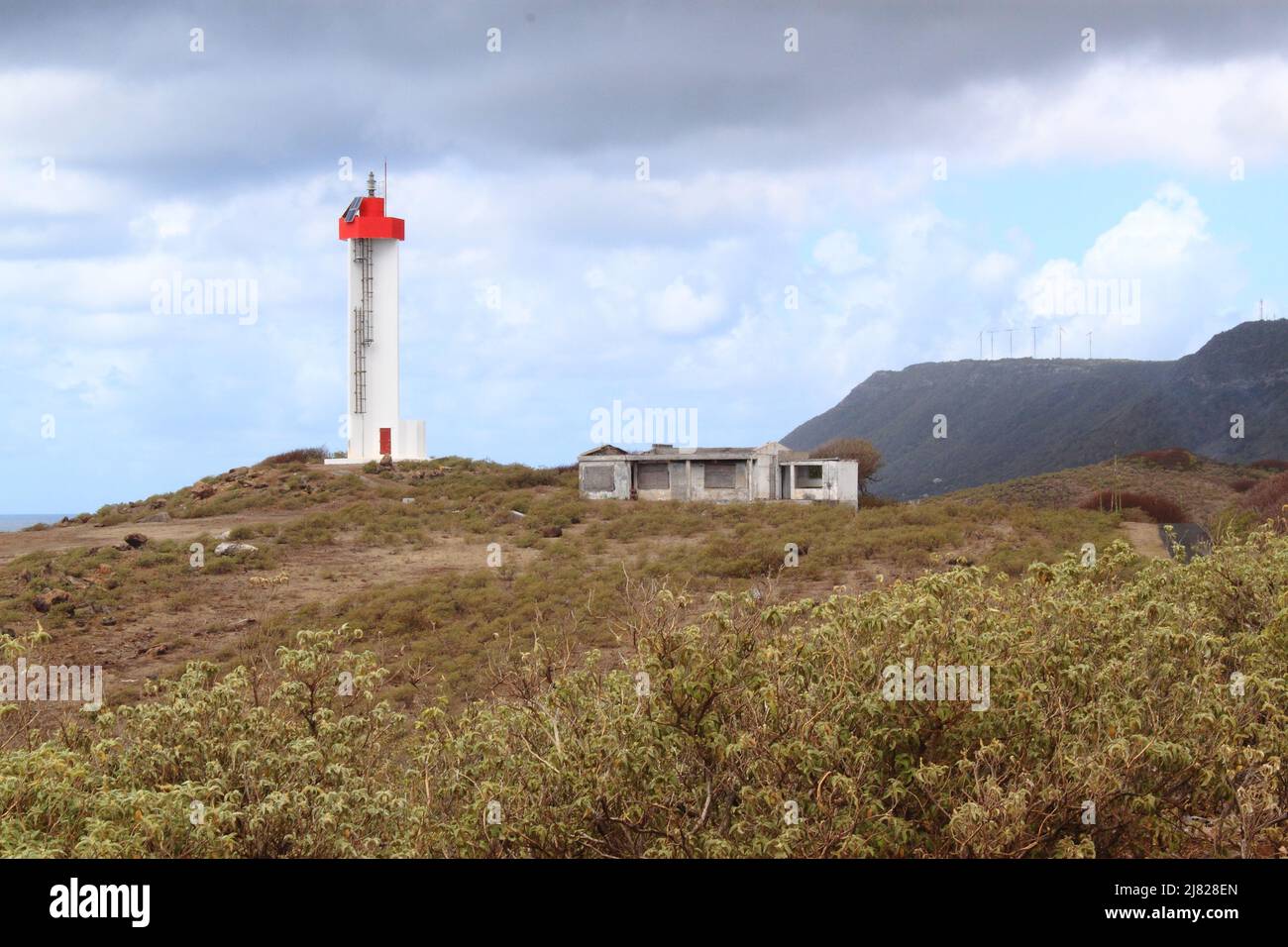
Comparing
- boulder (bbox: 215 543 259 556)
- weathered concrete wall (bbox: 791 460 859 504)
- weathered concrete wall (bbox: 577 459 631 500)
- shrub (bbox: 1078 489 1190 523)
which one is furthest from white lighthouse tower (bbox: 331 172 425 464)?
shrub (bbox: 1078 489 1190 523)

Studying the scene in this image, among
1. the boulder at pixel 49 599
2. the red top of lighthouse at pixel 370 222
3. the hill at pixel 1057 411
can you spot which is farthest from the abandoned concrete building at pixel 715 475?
the hill at pixel 1057 411

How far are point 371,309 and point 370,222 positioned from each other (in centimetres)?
351

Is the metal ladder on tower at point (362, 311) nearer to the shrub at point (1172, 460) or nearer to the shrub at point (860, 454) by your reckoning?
the shrub at point (860, 454)

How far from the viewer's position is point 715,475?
148ft

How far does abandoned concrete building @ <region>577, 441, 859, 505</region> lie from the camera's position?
44.4 m

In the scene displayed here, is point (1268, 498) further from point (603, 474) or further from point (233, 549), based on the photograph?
point (233, 549)

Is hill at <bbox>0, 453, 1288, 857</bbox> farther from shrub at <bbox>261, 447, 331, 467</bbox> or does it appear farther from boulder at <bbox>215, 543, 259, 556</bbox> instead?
shrub at <bbox>261, 447, 331, 467</bbox>

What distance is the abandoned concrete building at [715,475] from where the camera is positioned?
4438 cm

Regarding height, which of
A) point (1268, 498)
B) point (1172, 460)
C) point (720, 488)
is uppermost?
point (1172, 460)

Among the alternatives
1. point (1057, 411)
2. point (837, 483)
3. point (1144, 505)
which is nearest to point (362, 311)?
point (837, 483)

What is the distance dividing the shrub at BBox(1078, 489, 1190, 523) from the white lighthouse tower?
1106 inches

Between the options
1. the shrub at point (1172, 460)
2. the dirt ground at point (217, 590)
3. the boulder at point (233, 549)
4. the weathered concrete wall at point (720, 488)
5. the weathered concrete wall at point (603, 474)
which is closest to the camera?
the dirt ground at point (217, 590)

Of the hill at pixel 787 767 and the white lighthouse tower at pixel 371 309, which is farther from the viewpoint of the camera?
the white lighthouse tower at pixel 371 309

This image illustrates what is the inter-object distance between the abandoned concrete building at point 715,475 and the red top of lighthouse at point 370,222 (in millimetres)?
12979
